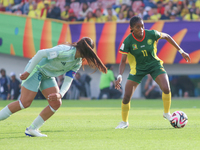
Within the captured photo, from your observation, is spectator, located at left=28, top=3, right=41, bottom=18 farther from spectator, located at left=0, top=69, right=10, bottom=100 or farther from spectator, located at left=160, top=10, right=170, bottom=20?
spectator, located at left=160, top=10, right=170, bottom=20

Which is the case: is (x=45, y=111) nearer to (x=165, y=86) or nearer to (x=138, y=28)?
(x=138, y=28)

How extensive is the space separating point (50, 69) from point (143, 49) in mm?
2269

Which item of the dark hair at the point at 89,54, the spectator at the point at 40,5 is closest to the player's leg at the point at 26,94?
the dark hair at the point at 89,54

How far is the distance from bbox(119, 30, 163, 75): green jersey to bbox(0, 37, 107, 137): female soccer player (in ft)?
5.30

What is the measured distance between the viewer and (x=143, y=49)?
820cm

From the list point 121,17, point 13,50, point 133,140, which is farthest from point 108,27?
point 133,140

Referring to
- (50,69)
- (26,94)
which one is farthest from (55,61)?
(26,94)

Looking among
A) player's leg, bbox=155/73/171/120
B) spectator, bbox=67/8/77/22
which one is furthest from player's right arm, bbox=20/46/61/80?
spectator, bbox=67/8/77/22

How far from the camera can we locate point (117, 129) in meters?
8.02

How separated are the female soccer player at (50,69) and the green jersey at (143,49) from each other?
1.61 m

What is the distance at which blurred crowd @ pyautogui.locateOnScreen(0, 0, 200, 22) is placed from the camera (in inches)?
859

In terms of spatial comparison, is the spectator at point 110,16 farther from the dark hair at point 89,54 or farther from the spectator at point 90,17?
the dark hair at point 89,54

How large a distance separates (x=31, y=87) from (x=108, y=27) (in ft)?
50.9

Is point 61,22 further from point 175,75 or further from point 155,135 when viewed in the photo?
point 155,135
